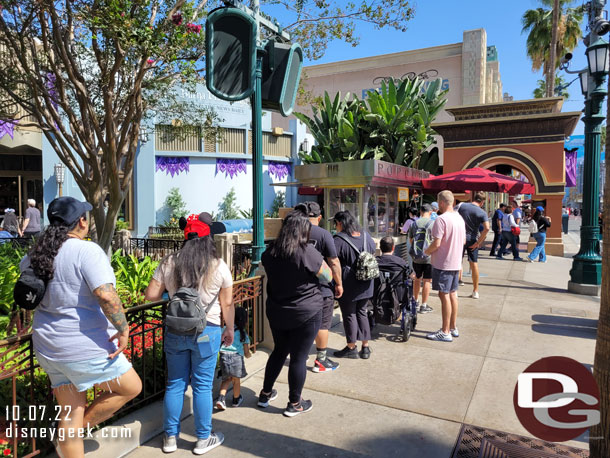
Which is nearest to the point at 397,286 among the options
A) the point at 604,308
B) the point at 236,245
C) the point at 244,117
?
the point at 604,308

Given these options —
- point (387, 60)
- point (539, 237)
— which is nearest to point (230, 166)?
point (387, 60)

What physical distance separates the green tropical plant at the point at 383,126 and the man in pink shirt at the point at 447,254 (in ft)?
35.5

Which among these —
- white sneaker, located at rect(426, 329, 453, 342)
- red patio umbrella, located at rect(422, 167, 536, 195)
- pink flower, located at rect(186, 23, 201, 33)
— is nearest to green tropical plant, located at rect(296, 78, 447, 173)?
red patio umbrella, located at rect(422, 167, 536, 195)

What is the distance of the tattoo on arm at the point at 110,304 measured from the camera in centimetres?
255

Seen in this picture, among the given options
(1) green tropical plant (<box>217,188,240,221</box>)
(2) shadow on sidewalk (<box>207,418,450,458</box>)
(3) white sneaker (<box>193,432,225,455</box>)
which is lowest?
(2) shadow on sidewalk (<box>207,418,450,458</box>)

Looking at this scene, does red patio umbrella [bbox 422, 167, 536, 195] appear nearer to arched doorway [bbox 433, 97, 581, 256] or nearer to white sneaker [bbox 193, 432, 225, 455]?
arched doorway [bbox 433, 97, 581, 256]

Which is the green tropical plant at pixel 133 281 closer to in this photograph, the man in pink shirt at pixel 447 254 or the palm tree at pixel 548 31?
the man in pink shirt at pixel 447 254

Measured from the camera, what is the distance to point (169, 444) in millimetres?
3213

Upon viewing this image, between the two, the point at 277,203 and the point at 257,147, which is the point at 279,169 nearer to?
the point at 277,203

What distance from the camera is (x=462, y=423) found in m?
3.63

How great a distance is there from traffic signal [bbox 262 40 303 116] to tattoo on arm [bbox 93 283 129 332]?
336 cm

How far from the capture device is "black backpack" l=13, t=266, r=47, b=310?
95.1 inches

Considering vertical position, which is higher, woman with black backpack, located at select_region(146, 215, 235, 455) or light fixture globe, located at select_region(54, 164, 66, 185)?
light fixture globe, located at select_region(54, 164, 66, 185)

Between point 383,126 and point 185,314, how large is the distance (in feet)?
47.7
